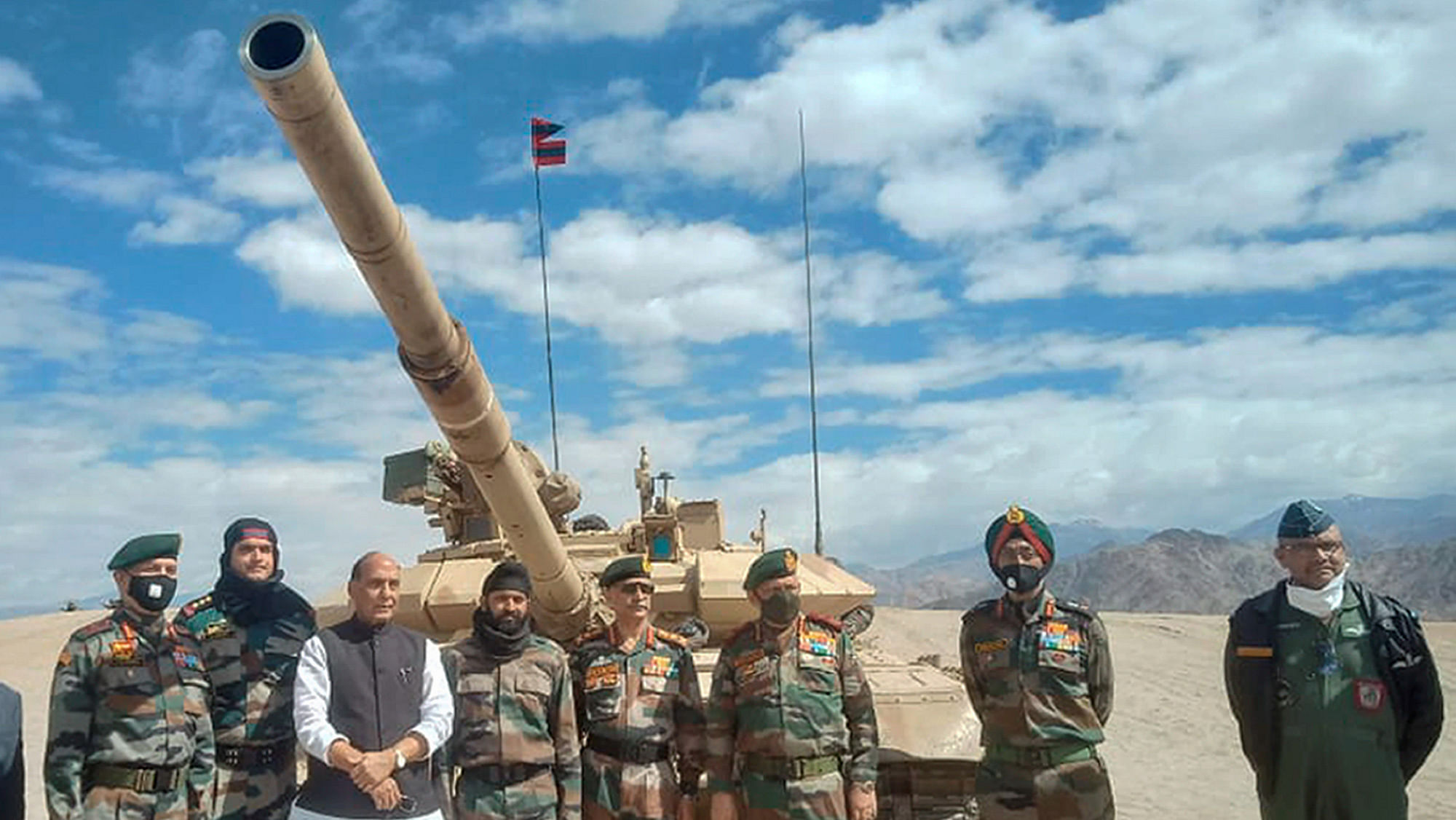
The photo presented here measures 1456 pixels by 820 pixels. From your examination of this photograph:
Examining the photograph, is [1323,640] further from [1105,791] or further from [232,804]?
[232,804]

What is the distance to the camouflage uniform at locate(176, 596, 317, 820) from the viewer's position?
20.7ft

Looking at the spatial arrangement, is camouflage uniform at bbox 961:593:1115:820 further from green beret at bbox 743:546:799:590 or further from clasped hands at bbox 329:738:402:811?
clasped hands at bbox 329:738:402:811

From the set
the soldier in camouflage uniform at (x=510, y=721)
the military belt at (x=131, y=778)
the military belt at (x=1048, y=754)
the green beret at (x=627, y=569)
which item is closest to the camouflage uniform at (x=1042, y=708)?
the military belt at (x=1048, y=754)

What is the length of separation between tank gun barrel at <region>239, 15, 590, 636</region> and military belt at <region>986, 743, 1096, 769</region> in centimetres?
290

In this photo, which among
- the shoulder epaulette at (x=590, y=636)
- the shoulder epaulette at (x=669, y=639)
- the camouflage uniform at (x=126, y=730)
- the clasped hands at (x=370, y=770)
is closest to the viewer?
the clasped hands at (x=370, y=770)

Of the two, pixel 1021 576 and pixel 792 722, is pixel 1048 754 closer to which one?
pixel 1021 576

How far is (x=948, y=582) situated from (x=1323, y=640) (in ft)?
457

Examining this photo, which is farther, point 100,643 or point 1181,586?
point 1181,586

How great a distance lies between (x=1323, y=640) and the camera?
628cm

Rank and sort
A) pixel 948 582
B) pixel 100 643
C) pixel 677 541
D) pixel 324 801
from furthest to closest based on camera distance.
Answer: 1. pixel 948 582
2. pixel 677 541
3. pixel 100 643
4. pixel 324 801

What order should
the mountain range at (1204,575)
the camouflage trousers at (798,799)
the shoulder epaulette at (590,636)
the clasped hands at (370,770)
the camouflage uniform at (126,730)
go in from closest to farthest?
the clasped hands at (370,770)
the camouflage uniform at (126,730)
the camouflage trousers at (798,799)
the shoulder epaulette at (590,636)
the mountain range at (1204,575)

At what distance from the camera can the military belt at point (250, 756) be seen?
635 centimetres

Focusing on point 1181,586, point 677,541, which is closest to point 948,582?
point 1181,586

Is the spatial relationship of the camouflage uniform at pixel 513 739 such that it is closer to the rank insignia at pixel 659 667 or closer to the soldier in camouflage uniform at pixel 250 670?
the rank insignia at pixel 659 667
